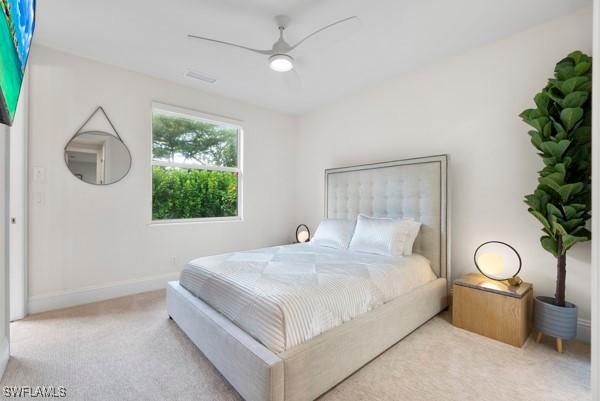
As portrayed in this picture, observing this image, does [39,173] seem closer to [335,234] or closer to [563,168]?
[335,234]

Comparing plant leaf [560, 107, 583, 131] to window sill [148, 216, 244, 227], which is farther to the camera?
window sill [148, 216, 244, 227]

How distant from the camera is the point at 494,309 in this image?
87.4 inches

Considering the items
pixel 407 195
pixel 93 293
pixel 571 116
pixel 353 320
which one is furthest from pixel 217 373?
pixel 571 116

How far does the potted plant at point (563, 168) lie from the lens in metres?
1.91

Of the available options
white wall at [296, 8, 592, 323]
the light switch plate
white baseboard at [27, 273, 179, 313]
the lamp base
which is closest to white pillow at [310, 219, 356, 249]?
white wall at [296, 8, 592, 323]

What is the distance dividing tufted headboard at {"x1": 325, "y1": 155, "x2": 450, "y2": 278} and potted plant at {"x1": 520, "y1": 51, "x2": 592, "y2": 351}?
2.71 feet

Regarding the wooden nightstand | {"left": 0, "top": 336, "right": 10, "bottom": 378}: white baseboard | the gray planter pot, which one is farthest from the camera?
the wooden nightstand

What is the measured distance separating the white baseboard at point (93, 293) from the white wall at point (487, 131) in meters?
3.33

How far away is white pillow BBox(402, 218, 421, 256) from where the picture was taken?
280cm

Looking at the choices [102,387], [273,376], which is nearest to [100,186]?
[102,387]

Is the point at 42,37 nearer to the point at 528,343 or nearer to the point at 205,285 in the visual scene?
the point at 205,285

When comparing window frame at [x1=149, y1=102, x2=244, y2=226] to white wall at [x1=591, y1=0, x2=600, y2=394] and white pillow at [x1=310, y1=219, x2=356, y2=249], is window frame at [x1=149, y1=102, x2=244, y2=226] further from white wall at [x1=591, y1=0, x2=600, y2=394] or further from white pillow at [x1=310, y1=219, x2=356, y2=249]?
white wall at [x1=591, y1=0, x2=600, y2=394]

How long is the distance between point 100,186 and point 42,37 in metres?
1.51

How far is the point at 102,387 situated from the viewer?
167 cm
